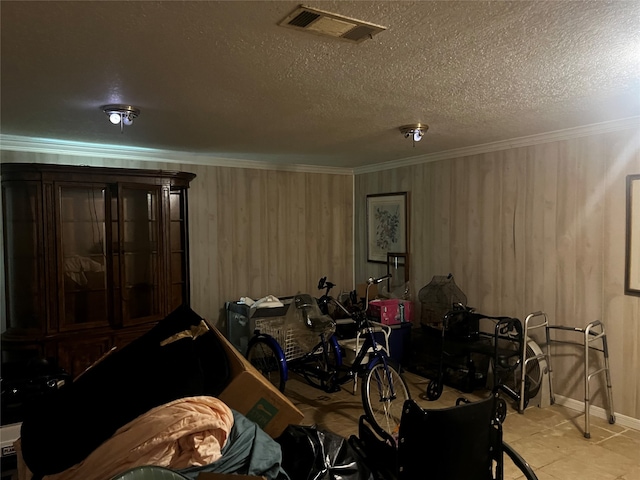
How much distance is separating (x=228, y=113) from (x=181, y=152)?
174cm

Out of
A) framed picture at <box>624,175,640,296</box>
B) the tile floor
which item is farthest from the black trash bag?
framed picture at <box>624,175,640,296</box>

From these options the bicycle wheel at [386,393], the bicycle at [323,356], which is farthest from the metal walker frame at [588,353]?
the bicycle at [323,356]

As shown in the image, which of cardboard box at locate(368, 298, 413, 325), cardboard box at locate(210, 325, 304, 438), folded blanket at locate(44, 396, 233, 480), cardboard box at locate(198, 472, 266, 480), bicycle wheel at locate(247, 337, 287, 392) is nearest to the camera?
cardboard box at locate(198, 472, 266, 480)

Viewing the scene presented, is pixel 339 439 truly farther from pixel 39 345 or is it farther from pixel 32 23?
pixel 39 345

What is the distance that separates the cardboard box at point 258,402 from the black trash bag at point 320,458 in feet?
0.46

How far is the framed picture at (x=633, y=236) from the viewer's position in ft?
Answer: 10.4

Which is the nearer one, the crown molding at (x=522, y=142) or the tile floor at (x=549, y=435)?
the tile floor at (x=549, y=435)

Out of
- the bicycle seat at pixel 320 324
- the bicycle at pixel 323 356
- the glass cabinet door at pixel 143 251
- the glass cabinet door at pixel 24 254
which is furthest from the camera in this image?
the glass cabinet door at pixel 143 251

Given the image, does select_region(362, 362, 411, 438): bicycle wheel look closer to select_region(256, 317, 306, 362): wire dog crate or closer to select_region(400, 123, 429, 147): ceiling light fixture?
select_region(256, 317, 306, 362): wire dog crate

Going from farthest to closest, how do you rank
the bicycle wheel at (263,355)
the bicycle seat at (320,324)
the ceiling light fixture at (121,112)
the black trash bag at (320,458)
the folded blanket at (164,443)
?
the bicycle wheel at (263,355) < the bicycle seat at (320,324) < the ceiling light fixture at (121,112) < the black trash bag at (320,458) < the folded blanket at (164,443)

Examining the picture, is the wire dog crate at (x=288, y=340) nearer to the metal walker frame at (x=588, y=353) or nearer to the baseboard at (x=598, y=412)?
the metal walker frame at (x=588, y=353)

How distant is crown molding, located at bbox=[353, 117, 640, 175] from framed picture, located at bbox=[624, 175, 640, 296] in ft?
1.25

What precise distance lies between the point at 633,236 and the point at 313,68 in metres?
2.59

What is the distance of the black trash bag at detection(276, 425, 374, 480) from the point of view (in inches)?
78.2
